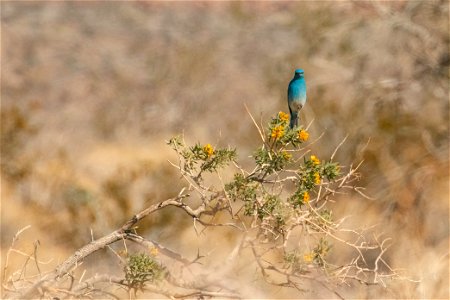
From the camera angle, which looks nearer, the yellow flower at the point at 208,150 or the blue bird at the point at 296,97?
the yellow flower at the point at 208,150

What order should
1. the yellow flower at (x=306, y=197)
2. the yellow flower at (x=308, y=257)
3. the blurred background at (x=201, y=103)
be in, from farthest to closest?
the blurred background at (x=201, y=103) → the yellow flower at (x=308, y=257) → the yellow flower at (x=306, y=197)

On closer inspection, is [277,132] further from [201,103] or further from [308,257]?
[201,103]

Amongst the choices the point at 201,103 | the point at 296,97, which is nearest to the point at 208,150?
the point at 296,97

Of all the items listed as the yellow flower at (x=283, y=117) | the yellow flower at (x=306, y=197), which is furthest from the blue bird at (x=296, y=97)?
the yellow flower at (x=306, y=197)

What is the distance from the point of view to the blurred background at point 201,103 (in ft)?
33.6

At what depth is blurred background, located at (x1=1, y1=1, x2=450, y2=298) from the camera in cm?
1023

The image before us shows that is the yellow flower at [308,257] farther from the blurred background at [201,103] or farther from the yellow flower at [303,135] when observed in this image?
the blurred background at [201,103]

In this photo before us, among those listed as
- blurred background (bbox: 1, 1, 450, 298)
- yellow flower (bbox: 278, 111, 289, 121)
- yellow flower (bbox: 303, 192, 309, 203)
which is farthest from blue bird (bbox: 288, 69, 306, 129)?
blurred background (bbox: 1, 1, 450, 298)

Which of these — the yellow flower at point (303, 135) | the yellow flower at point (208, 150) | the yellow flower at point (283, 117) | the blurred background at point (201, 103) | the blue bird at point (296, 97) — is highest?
the blurred background at point (201, 103)

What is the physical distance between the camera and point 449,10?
12312mm

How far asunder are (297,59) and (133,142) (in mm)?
3148

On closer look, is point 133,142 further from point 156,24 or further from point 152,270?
point 152,270

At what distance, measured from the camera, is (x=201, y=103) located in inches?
567

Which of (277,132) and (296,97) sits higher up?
(296,97)
